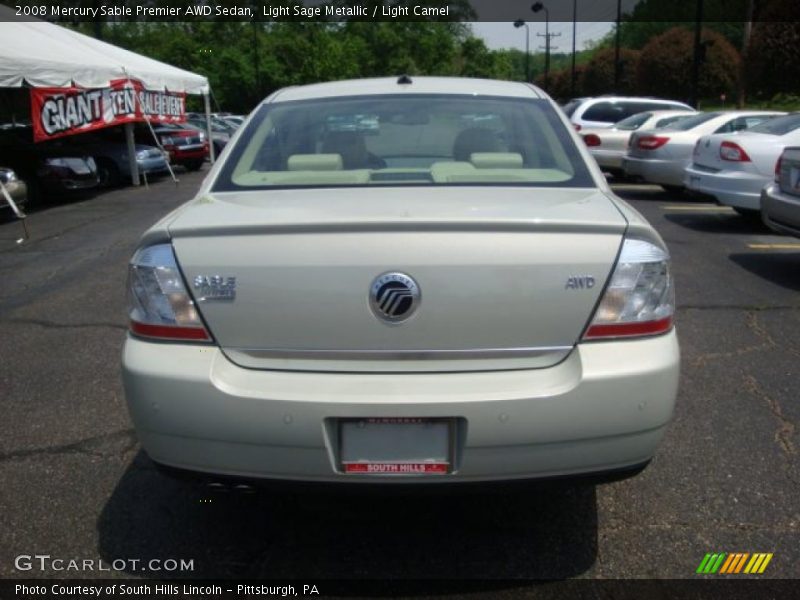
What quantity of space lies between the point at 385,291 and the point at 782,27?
1503 inches

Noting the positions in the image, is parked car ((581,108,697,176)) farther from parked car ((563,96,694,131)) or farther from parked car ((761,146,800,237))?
parked car ((761,146,800,237))

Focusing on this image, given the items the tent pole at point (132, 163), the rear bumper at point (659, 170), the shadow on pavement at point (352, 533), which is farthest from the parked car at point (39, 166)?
the shadow on pavement at point (352, 533)

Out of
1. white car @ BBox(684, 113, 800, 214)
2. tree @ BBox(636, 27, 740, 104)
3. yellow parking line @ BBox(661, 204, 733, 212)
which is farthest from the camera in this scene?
tree @ BBox(636, 27, 740, 104)

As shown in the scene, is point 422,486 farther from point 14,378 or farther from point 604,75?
point 604,75

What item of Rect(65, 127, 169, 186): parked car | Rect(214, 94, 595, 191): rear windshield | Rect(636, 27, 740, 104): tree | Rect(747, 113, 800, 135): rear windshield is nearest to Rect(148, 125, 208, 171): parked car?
Rect(65, 127, 169, 186): parked car

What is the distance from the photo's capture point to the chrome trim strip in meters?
2.41

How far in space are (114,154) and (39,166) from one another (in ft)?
11.0

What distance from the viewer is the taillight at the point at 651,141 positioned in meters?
12.2

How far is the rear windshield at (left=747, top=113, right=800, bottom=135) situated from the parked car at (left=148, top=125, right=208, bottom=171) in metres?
14.1

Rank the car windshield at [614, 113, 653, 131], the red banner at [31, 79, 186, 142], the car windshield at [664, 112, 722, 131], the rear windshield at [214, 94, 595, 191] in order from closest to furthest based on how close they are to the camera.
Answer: the rear windshield at [214, 94, 595, 191] < the red banner at [31, 79, 186, 142] < the car windshield at [664, 112, 722, 131] < the car windshield at [614, 113, 653, 131]

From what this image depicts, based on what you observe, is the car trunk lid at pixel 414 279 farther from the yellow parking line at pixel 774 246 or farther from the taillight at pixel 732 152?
the taillight at pixel 732 152

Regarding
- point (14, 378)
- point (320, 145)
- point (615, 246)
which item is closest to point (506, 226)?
point (615, 246)

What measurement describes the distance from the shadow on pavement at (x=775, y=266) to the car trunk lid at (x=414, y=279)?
16.7ft

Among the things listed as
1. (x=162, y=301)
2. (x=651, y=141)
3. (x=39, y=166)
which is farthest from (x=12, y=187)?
(x=162, y=301)
